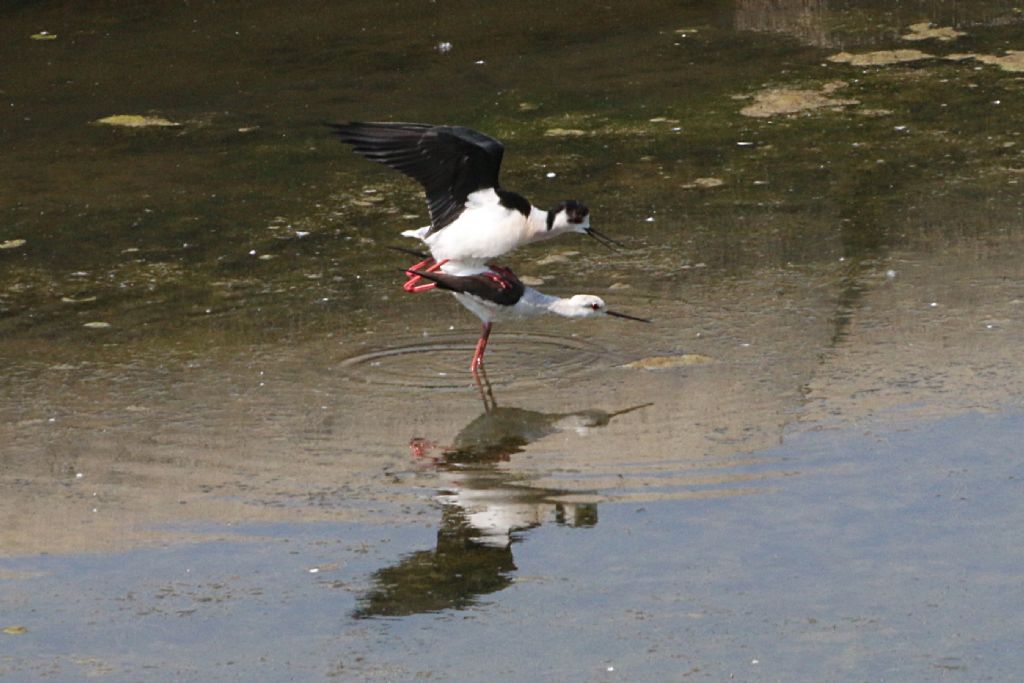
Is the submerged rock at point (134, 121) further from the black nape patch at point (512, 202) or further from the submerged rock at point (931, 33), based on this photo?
the submerged rock at point (931, 33)

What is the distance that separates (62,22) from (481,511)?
9381 millimetres

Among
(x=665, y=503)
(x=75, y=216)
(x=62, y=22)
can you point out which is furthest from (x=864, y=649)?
(x=62, y=22)

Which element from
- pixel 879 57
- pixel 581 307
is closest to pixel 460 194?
pixel 581 307

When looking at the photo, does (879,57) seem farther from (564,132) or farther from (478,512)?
(478,512)

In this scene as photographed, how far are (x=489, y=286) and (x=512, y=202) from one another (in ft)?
1.80

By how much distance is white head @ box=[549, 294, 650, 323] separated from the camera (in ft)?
26.3

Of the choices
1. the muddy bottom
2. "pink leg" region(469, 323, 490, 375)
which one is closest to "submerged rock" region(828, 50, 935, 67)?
"pink leg" region(469, 323, 490, 375)

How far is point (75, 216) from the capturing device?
10148 millimetres

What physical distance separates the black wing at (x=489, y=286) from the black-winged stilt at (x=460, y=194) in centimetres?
37

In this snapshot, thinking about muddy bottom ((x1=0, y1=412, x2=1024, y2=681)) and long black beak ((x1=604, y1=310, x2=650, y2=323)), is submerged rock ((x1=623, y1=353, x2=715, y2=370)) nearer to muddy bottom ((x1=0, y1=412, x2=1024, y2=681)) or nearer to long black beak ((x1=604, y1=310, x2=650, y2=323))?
long black beak ((x1=604, y1=310, x2=650, y2=323))

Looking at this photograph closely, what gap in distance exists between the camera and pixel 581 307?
26.3ft

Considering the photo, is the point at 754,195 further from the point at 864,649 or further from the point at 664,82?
the point at 864,649

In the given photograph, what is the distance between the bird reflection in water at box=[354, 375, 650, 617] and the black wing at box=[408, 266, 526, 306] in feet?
1.49

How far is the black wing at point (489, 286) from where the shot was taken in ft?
25.8
